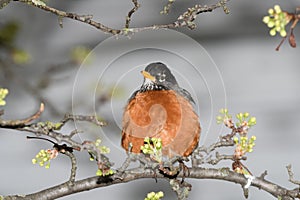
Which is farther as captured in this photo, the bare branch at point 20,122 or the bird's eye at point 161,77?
the bird's eye at point 161,77

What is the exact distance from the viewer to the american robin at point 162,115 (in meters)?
0.67

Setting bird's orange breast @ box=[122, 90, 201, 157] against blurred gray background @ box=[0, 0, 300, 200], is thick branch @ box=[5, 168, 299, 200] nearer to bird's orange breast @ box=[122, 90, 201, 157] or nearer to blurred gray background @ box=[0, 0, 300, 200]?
bird's orange breast @ box=[122, 90, 201, 157]

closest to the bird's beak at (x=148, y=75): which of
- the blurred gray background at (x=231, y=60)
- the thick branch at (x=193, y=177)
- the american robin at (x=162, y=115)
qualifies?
the american robin at (x=162, y=115)

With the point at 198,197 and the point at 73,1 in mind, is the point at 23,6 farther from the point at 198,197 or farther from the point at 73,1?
the point at 198,197

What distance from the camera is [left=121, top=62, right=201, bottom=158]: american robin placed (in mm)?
670

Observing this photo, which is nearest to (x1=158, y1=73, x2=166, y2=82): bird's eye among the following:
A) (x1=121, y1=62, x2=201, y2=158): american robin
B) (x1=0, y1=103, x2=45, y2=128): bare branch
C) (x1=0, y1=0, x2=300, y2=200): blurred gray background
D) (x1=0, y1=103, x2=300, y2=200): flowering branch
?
(x1=121, y1=62, x2=201, y2=158): american robin

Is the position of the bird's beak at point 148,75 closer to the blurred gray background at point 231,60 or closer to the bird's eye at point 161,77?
the bird's eye at point 161,77

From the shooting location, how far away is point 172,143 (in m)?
0.68

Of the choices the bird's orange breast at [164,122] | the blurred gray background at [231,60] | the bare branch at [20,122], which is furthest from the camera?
the blurred gray background at [231,60]

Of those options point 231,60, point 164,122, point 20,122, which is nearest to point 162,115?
point 164,122

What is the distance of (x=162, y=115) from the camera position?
26.7 inches

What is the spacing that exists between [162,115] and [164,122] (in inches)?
0.6

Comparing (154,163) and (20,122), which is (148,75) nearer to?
(154,163)

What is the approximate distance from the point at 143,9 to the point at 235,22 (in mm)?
281
